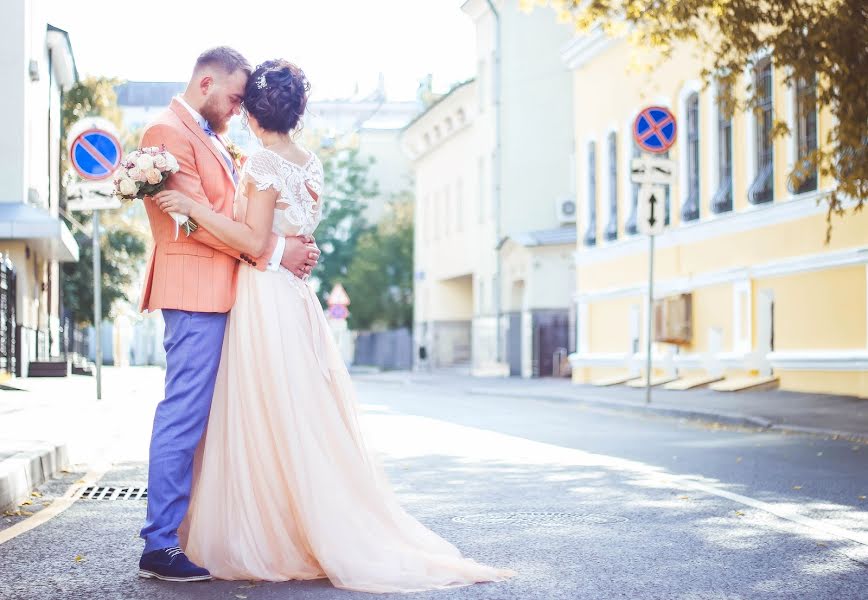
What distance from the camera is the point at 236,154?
620 centimetres

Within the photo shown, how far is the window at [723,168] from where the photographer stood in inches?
1013

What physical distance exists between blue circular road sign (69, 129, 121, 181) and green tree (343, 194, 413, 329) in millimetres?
44811

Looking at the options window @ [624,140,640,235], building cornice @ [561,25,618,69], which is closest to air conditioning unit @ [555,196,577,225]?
building cornice @ [561,25,618,69]

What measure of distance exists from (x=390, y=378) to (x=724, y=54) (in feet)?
92.3

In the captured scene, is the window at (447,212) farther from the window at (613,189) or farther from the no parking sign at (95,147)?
the no parking sign at (95,147)

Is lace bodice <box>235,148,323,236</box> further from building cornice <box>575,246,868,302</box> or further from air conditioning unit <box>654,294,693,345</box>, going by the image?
air conditioning unit <box>654,294,693,345</box>

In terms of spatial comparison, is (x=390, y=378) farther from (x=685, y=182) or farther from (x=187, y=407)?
(x=187, y=407)

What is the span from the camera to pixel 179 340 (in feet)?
18.6

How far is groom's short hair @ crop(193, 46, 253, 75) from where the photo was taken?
5.78 meters

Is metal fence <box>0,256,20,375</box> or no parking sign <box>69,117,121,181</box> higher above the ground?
no parking sign <box>69,117,121,181</box>

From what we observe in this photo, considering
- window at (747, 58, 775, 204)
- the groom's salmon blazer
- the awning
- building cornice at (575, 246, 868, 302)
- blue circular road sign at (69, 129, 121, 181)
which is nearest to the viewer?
the groom's salmon blazer

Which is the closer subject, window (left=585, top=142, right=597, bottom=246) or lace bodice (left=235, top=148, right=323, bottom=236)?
lace bodice (left=235, top=148, right=323, bottom=236)

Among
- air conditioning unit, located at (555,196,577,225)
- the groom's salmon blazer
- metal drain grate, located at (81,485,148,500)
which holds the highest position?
air conditioning unit, located at (555,196,577,225)

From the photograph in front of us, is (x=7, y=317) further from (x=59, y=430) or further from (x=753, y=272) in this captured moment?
(x=59, y=430)
